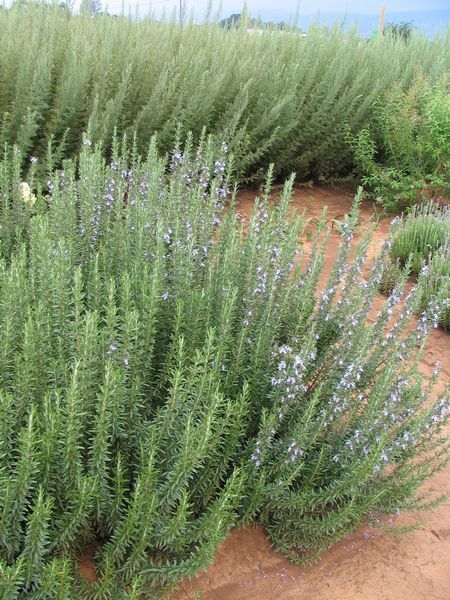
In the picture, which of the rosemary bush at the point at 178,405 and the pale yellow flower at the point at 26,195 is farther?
the pale yellow flower at the point at 26,195

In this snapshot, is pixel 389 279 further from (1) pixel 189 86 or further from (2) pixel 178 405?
(2) pixel 178 405

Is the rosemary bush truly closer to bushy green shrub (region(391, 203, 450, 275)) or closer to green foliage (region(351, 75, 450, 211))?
bushy green shrub (region(391, 203, 450, 275))

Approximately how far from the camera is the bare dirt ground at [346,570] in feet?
7.13

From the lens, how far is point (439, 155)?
6.49 metres

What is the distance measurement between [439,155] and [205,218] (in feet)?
14.4

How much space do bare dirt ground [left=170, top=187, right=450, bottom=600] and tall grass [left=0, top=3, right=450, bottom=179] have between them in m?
2.59

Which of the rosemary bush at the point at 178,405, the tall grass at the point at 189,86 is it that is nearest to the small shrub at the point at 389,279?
the tall grass at the point at 189,86

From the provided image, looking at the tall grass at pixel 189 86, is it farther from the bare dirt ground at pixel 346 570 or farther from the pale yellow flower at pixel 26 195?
the bare dirt ground at pixel 346 570

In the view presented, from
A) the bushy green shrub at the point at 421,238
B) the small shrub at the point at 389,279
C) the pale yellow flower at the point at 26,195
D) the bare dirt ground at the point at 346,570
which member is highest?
the pale yellow flower at the point at 26,195

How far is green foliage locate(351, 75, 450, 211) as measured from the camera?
6406mm

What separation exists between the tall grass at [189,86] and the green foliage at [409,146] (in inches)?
9.1

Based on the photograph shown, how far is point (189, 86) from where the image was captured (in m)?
5.47

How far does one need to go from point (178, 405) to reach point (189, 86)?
13.6 ft

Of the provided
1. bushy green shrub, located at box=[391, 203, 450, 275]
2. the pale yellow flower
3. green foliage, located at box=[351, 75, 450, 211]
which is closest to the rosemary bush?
the pale yellow flower
